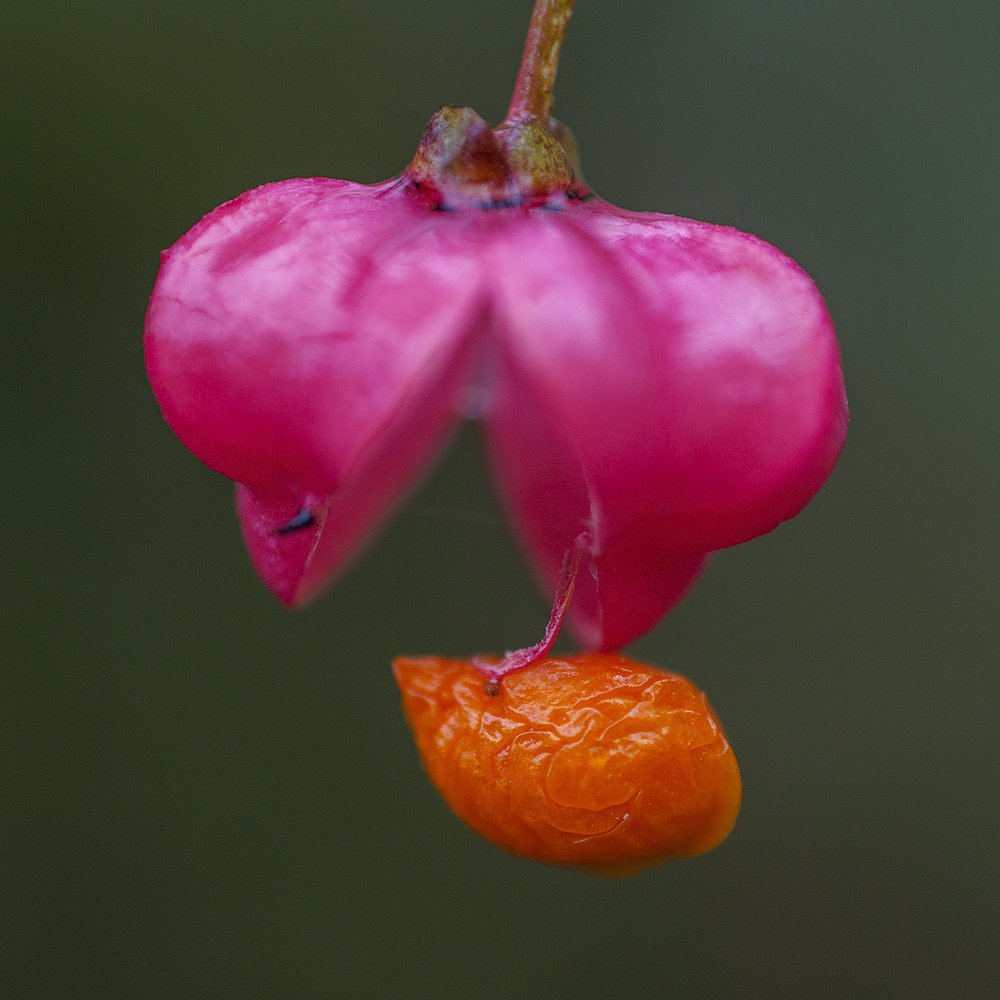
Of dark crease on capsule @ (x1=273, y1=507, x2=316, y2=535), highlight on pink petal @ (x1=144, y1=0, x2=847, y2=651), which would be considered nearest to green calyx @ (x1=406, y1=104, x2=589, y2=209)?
highlight on pink petal @ (x1=144, y1=0, x2=847, y2=651)

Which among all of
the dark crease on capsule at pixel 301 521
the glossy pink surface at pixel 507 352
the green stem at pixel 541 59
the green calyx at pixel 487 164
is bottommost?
the dark crease on capsule at pixel 301 521

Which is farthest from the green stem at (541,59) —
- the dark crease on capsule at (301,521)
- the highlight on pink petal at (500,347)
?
the dark crease on capsule at (301,521)

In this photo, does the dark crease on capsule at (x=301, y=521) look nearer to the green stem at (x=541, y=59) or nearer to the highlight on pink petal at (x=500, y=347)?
the highlight on pink petal at (x=500, y=347)

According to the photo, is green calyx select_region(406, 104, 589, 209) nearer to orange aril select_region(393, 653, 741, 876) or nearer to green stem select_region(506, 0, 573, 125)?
green stem select_region(506, 0, 573, 125)

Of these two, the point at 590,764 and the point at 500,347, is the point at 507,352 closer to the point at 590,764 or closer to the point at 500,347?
the point at 500,347

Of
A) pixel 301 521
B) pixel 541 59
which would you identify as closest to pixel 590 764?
pixel 301 521

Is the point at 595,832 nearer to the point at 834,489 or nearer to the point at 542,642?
the point at 542,642

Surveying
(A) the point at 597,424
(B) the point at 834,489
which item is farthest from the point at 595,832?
(B) the point at 834,489
